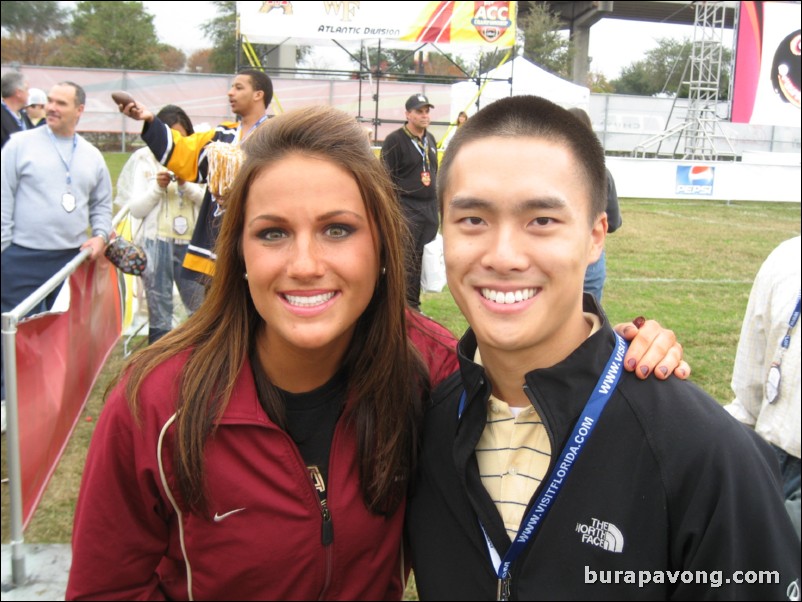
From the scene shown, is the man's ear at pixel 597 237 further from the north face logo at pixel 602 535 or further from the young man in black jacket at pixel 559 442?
the north face logo at pixel 602 535

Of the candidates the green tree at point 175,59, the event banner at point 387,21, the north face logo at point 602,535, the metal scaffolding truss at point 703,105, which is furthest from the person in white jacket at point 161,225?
the green tree at point 175,59

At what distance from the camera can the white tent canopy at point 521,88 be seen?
58.4ft

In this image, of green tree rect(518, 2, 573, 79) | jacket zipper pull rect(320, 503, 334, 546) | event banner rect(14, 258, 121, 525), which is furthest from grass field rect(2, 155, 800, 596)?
green tree rect(518, 2, 573, 79)

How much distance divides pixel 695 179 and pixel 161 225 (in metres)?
15.2

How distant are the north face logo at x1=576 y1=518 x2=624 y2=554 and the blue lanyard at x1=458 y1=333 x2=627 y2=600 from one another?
0.30 feet

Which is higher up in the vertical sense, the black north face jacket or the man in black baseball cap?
the man in black baseball cap

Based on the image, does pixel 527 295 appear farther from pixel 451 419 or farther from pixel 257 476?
pixel 257 476

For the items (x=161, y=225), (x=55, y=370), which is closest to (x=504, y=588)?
(x=55, y=370)

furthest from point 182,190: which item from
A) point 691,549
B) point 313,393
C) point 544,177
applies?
point 691,549

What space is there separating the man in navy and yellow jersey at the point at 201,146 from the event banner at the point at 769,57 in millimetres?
19066

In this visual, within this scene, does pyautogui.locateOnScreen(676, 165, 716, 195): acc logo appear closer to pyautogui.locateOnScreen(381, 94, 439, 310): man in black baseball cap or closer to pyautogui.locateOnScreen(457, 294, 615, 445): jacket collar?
pyautogui.locateOnScreen(381, 94, 439, 310): man in black baseball cap

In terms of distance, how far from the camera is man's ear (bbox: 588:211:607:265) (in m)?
1.77

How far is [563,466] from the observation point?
1553mm

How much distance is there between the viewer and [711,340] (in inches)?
266
